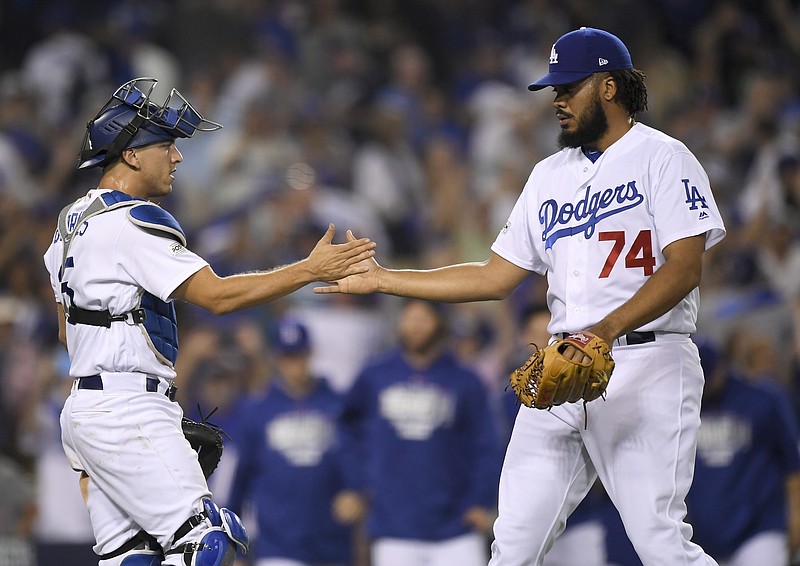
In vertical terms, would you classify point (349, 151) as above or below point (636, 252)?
above

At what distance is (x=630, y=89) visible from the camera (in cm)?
512

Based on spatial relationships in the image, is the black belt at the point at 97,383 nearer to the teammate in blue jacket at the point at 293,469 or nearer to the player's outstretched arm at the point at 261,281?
the player's outstretched arm at the point at 261,281

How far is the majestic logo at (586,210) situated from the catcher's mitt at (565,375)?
485 millimetres

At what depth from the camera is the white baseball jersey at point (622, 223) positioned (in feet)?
15.8

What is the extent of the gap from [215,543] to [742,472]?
12.6 ft

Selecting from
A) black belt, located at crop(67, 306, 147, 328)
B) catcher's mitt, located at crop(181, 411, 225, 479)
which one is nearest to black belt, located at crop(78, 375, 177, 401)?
black belt, located at crop(67, 306, 147, 328)

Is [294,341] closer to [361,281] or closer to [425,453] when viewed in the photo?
[425,453]

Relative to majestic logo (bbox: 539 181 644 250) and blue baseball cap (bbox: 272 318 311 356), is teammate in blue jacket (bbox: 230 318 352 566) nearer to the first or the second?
blue baseball cap (bbox: 272 318 311 356)

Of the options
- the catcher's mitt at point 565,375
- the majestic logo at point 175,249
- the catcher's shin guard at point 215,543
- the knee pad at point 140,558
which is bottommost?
the knee pad at point 140,558

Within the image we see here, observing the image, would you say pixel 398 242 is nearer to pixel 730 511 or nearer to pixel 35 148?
pixel 35 148

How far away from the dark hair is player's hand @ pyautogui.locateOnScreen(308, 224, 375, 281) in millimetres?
1174

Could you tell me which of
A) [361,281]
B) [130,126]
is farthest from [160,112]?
[361,281]

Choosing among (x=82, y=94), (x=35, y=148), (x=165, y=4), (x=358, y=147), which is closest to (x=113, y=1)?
(x=165, y=4)

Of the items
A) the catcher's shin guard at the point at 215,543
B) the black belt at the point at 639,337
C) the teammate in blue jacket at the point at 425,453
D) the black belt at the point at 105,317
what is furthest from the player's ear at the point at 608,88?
the teammate in blue jacket at the point at 425,453
